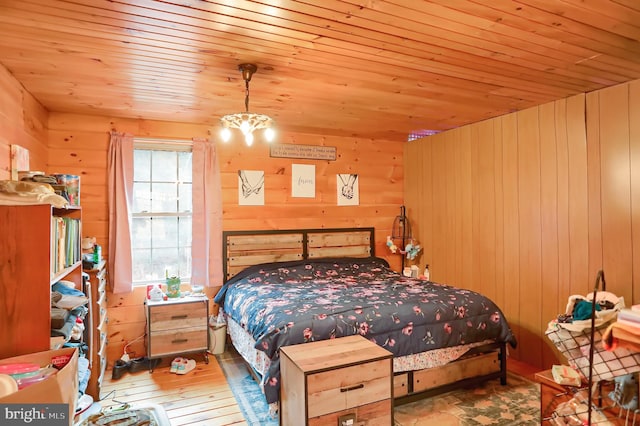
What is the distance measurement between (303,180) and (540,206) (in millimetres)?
2388

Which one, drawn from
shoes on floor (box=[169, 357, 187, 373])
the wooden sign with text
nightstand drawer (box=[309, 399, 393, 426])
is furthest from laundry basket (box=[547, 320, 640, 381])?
the wooden sign with text

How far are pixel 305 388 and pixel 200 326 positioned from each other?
1.89 metres

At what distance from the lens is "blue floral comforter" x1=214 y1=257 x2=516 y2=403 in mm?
2410

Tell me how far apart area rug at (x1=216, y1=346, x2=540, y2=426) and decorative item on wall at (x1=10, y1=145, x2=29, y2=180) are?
7.09 ft

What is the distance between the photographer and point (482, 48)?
223 centimetres

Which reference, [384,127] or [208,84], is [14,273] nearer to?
[208,84]

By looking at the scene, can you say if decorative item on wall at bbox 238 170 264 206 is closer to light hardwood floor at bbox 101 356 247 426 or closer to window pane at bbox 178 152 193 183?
window pane at bbox 178 152 193 183

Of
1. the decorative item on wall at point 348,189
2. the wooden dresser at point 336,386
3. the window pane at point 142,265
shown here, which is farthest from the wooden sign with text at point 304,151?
the wooden dresser at point 336,386

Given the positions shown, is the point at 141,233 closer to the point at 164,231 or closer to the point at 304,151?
the point at 164,231

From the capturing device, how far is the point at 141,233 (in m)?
3.83

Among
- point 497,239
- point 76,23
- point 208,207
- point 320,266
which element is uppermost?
point 76,23

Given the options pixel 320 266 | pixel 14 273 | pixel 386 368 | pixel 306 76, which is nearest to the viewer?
pixel 14 273

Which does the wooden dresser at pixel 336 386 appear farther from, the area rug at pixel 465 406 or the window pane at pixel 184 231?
the window pane at pixel 184 231

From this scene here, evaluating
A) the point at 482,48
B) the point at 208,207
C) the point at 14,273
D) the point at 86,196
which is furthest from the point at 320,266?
the point at 14,273
